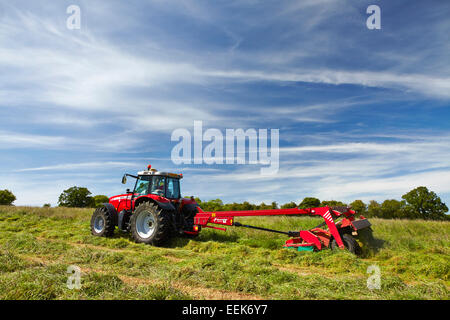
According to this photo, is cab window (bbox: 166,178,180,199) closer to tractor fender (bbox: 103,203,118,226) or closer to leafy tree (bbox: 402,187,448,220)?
tractor fender (bbox: 103,203,118,226)

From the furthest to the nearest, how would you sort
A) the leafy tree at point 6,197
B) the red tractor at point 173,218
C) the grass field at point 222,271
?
the leafy tree at point 6,197 → the red tractor at point 173,218 → the grass field at point 222,271

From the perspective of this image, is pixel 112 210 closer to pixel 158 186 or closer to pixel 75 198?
pixel 158 186

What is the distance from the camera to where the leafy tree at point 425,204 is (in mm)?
37156

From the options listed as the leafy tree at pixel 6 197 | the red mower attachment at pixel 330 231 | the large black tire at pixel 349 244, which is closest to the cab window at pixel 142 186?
the red mower attachment at pixel 330 231

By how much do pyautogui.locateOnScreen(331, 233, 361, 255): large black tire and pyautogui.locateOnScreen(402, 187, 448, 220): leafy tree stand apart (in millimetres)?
36668

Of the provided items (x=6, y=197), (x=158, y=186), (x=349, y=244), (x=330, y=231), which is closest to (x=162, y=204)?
(x=158, y=186)

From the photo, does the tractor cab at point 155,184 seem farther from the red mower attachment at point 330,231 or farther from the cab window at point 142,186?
the red mower attachment at point 330,231

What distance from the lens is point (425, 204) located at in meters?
37.9

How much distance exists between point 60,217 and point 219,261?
14.9 meters

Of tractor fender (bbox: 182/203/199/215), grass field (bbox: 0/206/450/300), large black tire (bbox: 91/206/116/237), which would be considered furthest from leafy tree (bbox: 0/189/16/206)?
tractor fender (bbox: 182/203/199/215)

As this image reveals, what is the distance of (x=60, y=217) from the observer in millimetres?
17609

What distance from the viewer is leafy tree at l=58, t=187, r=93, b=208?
38.9 metres
